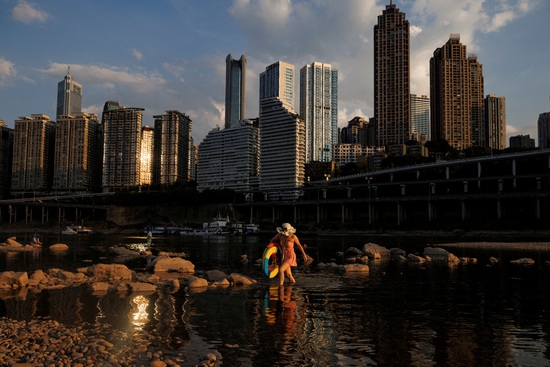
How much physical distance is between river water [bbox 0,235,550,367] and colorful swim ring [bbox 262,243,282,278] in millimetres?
955

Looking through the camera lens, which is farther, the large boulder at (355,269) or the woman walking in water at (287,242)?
the large boulder at (355,269)

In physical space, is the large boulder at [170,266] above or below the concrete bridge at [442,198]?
below

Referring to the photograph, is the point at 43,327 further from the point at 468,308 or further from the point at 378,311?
the point at 468,308

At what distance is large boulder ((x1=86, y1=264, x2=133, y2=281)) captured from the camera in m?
27.8

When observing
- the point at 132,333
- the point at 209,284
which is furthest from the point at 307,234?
the point at 132,333

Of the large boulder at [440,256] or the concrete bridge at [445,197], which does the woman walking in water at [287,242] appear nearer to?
the large boulder at [440,256]

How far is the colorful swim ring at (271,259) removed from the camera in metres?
23.3

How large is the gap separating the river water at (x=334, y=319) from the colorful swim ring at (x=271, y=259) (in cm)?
96

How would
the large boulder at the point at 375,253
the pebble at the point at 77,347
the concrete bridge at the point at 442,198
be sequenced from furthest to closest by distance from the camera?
the concrete bridge at the point at 442,198, the large boulder at the point at 375,253, the pebble at the point at 77,347

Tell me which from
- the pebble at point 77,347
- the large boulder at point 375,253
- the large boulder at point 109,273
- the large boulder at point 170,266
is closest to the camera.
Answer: the pebble at point 77,347

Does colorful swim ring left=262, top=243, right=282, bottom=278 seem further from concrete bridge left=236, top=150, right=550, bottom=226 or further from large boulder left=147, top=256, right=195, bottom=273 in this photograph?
concrete bridge left=236, top=150, right=550, bottom=226

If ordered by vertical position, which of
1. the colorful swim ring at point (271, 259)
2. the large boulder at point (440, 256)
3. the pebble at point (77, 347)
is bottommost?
the large boulder at point (440, 256)

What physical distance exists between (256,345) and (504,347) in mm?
7188

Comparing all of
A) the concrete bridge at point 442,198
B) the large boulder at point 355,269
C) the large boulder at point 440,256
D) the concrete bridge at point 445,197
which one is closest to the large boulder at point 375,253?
the large boulder at point 440,256
